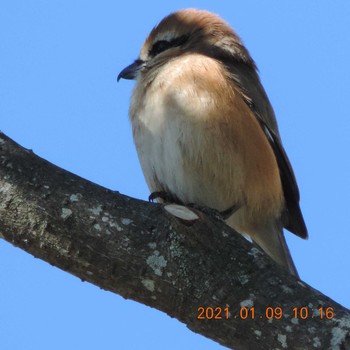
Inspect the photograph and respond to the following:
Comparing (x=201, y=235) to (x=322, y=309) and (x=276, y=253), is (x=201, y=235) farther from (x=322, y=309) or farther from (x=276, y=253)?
(x=276, y=253)

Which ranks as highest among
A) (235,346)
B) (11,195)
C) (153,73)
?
(153,73)

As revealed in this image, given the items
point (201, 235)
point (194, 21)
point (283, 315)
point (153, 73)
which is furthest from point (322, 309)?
point (194, 21)

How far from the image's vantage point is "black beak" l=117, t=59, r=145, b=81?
5801 millimetres

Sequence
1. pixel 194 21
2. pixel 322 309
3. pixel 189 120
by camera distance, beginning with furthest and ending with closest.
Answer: pixel 194 21, pixel 189 120, pixel 322 309

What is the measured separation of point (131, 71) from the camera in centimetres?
582

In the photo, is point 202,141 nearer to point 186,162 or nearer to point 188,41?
point 186,162

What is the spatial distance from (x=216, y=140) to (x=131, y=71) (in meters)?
1.27

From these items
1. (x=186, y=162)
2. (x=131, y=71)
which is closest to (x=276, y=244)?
(x=186, y=162)

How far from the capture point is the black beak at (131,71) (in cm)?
580

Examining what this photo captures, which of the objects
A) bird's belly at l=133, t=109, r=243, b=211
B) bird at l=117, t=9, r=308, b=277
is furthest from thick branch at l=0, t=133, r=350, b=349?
bird's belly at l=133, t=109, r=243, b=211

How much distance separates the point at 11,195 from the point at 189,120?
1830mm

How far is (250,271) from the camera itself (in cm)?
321
